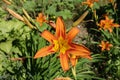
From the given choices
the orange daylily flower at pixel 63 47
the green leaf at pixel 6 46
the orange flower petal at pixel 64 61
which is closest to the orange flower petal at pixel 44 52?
the orange daylily flower at pixel 63 47

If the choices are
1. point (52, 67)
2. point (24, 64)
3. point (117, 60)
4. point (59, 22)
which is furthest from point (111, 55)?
point (59, 22)

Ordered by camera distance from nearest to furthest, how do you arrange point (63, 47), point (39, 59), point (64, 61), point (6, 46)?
point (64, 61) → point (63, 47) → point (39, 59) → point (6, 46)

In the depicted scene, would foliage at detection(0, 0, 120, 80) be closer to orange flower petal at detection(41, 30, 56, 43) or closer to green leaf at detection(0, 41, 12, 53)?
green leaf at detection(0, 41, 12, 53)

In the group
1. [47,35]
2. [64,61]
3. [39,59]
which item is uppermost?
[47,35]

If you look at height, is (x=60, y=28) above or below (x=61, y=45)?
above

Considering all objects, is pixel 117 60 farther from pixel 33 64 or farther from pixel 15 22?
pixel 15 22

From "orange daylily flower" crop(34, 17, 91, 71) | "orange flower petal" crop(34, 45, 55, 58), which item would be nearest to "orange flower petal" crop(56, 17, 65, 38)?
"orange daylily flower" crop(34, 17, 91, 71)

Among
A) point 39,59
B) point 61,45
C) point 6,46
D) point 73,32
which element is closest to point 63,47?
point 61,45

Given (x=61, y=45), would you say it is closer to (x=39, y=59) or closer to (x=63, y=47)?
(x=63, y=47)
